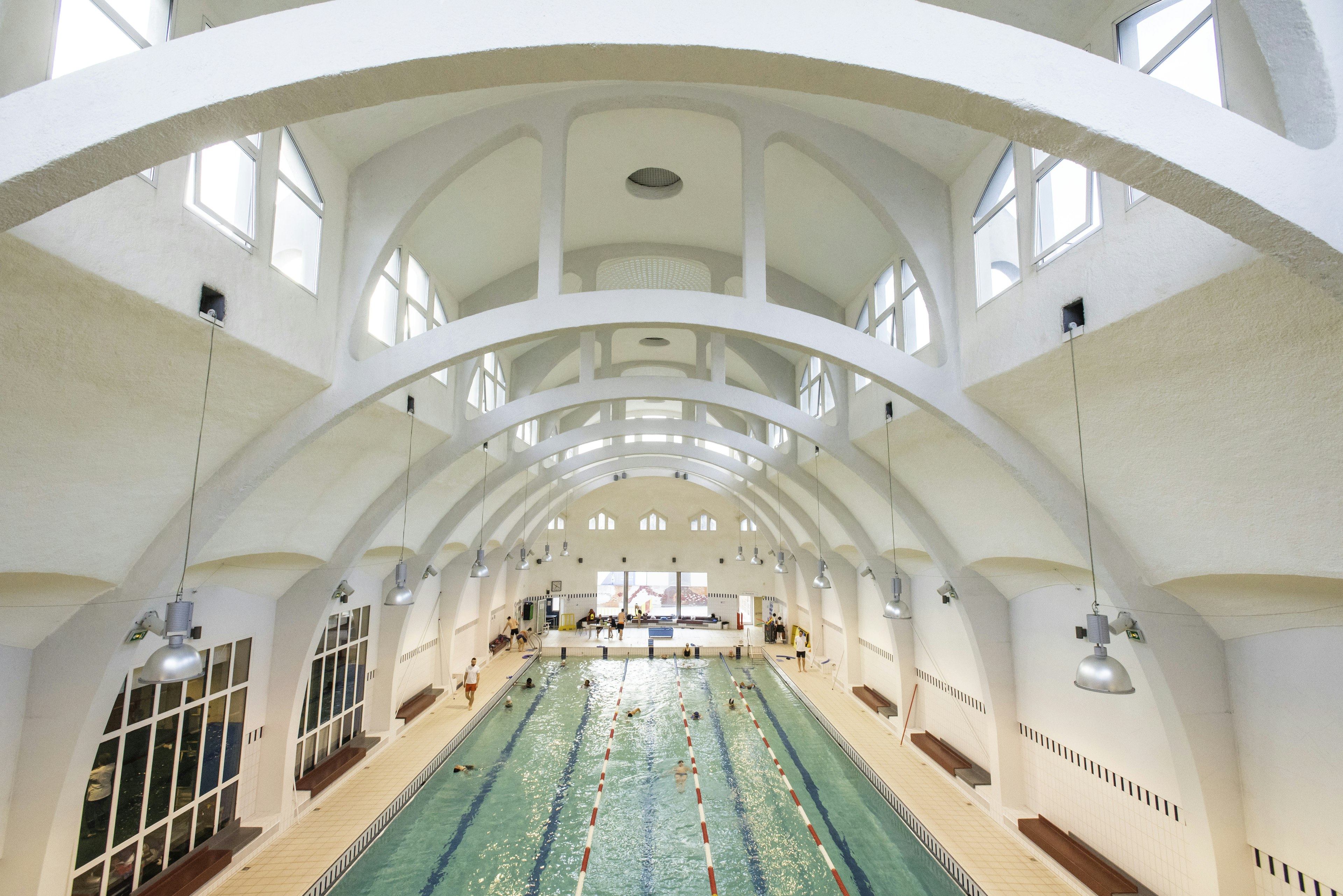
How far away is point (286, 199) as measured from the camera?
5.91m

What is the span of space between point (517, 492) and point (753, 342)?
24.4 ft

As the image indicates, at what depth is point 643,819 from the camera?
9.77 m

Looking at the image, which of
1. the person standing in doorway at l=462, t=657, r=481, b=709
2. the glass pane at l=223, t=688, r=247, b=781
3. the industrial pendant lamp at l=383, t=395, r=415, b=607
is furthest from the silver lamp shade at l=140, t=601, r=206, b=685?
the person standing in doorway at l=462, t=657, r=481, b=709

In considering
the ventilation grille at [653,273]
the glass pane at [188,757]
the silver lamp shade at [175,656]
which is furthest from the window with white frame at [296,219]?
the glass pane at [188,757]

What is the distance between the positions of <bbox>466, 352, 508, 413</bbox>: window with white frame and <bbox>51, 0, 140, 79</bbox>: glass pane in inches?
255

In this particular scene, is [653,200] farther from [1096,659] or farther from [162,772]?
[162,772]

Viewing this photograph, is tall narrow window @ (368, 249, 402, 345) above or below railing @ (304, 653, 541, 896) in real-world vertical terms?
above

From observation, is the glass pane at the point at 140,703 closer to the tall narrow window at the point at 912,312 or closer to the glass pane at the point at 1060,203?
the tall narrow window at the point at 912,312

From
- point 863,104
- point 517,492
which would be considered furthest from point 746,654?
point 863,104

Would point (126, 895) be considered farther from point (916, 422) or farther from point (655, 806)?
point (916, 422)

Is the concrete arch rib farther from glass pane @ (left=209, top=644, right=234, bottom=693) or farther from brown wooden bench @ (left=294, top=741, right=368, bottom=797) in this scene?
brown wooden bench @ (left=294, top=741, right=368, bottom=797)

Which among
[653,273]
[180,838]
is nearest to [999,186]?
[653,273]

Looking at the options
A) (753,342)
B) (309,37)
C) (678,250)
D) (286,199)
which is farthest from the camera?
(753,342)

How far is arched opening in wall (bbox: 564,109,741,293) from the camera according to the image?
763 cm
